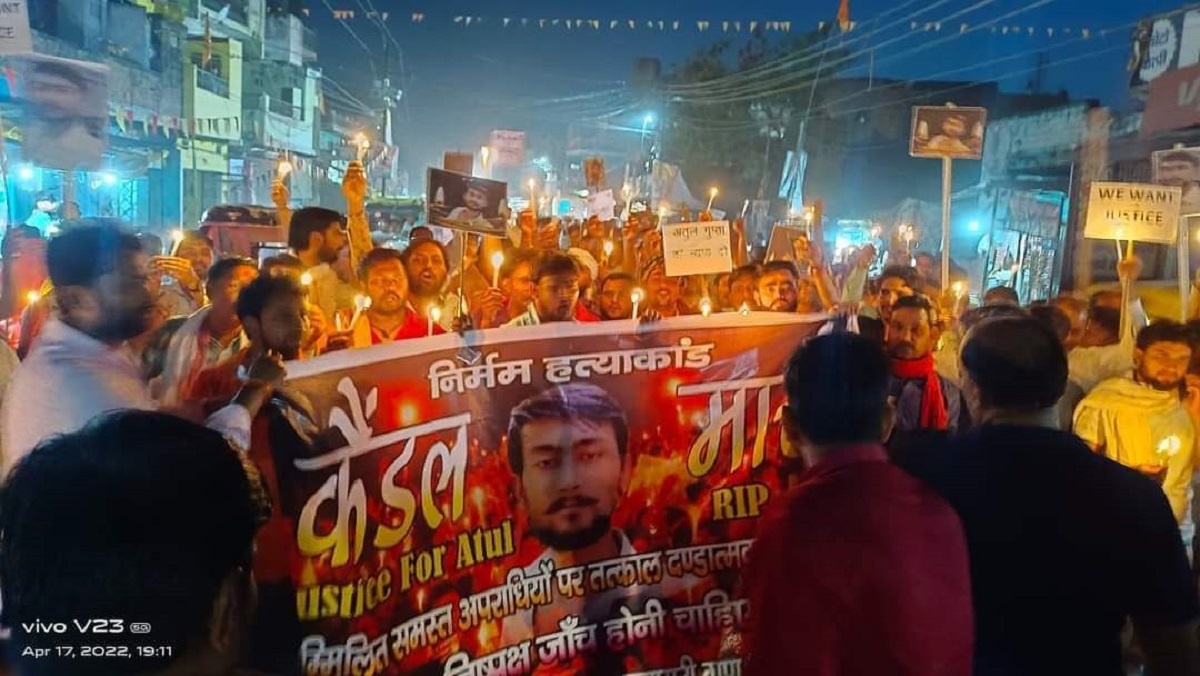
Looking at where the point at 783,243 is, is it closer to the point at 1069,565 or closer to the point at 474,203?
the point at 474,203

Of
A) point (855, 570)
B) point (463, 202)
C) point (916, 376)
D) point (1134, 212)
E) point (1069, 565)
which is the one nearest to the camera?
point (855, 570)

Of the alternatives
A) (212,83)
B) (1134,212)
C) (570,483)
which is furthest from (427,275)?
(212,83)

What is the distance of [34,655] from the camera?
1.57 m

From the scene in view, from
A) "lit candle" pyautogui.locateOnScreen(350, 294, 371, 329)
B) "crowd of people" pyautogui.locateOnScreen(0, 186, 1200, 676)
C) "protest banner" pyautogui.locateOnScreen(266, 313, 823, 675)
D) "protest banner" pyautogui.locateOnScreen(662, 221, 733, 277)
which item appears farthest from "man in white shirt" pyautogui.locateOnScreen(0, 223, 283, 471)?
"protest banner" pyautogui.locateOnScreen(662, 221, 733, 277)

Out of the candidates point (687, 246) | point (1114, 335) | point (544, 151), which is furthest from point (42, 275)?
point (544, 151)

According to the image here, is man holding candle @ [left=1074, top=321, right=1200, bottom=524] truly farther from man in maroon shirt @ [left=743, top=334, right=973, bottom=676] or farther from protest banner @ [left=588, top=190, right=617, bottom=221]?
protest banner @ [left=588, top=190, right=617, bottom=221]

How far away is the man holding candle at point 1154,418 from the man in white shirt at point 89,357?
13.7 feet

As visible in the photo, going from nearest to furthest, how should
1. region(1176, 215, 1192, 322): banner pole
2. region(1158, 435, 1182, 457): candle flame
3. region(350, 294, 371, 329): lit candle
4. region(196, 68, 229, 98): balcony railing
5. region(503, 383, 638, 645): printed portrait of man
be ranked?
region(503, 383, 638, 645): printed portrait of man → region(350, 294, 371, 329): lit candle → region(1158, 435, 1182, 457): candle flame → region(1176, 215, 1192, 322): banner pole → region(196, 68, 229, 98): balcony railing

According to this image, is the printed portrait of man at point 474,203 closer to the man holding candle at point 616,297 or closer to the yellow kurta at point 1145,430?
the man holding candle at point 616,297

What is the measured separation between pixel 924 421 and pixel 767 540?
287cm

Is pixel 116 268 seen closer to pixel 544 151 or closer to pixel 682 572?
pixel 682 572

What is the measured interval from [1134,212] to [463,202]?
4.73m

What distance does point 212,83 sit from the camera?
32.1 metres

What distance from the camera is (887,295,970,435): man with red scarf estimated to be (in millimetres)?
5016
